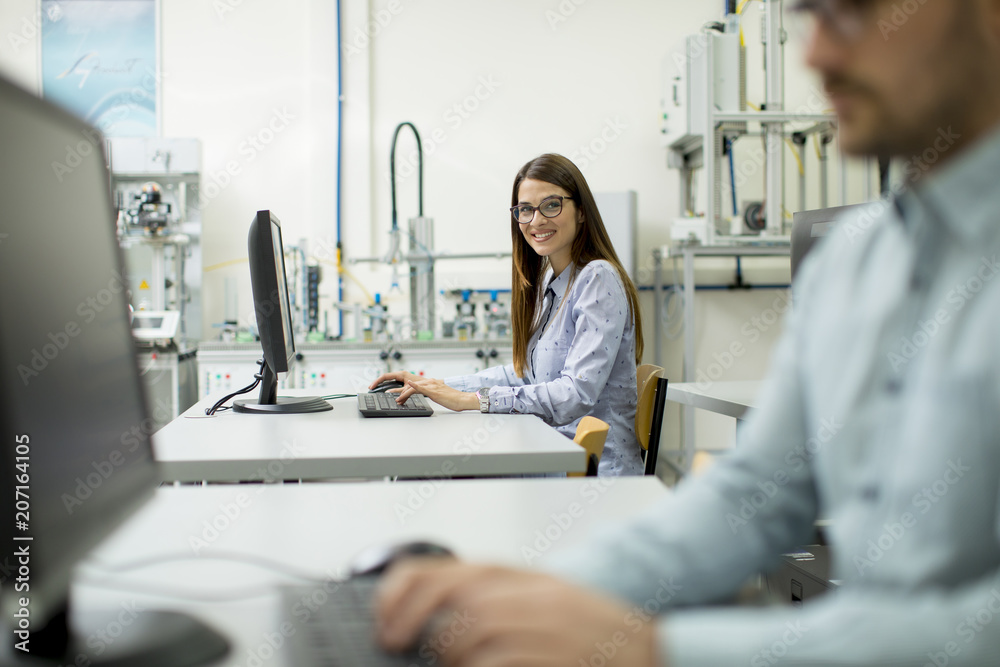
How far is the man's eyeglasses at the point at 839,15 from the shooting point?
0.47 meters

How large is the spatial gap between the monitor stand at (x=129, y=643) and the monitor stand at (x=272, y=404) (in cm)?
121

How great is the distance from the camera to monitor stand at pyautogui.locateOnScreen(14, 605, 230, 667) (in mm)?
493

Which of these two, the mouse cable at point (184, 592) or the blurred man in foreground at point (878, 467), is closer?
the blurred man in foreground at point (878, 467)

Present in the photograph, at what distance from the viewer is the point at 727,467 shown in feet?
2.13

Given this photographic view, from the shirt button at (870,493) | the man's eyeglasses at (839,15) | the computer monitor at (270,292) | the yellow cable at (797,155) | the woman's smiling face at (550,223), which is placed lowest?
the shirt button at (870,493)

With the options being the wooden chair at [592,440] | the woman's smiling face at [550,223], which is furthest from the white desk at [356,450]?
the woman's smiling face at [550,223]

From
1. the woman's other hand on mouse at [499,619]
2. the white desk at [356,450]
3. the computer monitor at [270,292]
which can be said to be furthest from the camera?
the computer monitor at [270,292]

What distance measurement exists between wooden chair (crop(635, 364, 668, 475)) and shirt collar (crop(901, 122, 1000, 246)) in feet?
4.22

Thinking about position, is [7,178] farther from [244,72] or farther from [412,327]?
[244,72]

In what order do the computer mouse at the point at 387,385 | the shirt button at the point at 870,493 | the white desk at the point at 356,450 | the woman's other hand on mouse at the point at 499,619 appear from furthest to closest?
the computer mouse at the point at 387,385
the white desk at the point at 356,450
the shirt button at the point at 870,493
the woman's other hand on mouse at the point at 499,619

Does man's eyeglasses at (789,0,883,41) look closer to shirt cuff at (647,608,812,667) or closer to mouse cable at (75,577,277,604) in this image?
shirt cuff at (647,608,812,667)

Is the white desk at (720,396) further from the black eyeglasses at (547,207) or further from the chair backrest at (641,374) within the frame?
the black eyeglasses at (547,207)

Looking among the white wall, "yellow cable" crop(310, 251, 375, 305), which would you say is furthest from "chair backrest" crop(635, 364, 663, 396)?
"yellow cable" crop(310, 251, 375, 305)

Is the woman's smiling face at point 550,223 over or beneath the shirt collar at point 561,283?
over
